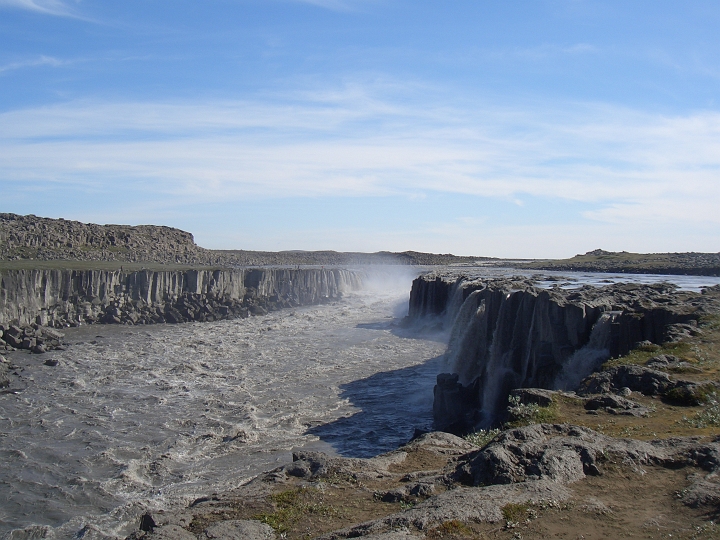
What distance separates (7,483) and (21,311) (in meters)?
30.6

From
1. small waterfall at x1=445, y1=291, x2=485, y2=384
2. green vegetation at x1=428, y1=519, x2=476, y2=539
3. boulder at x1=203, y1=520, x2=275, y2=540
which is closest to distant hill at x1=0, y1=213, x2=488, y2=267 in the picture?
small waterfall at x1=445, y1=291, x2=485, y2=384

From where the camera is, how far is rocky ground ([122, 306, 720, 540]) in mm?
6969

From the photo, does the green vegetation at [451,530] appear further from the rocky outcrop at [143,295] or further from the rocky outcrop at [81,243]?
the rocky outcrop at [81,243]

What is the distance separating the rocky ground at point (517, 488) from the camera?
697cm

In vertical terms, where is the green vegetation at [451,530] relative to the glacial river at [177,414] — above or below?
above

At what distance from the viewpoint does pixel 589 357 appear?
18.6 metres

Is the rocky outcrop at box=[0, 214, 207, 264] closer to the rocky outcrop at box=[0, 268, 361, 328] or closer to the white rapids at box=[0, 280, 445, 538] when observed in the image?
the rocky outcrop at box=[0, 268, 361, 328]

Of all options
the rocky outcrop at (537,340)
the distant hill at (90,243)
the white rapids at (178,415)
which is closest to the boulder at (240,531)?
the white rapids at (178,415)

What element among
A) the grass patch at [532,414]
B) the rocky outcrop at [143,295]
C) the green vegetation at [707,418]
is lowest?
the rocky outcrop at [143,295]

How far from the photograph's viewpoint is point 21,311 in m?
42.5

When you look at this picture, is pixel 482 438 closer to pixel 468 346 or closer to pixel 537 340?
pixel 537 340

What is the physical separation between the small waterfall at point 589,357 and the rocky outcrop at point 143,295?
121 ft

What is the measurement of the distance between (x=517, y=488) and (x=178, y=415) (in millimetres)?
17052

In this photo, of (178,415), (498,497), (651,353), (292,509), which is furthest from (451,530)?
(178,415)
